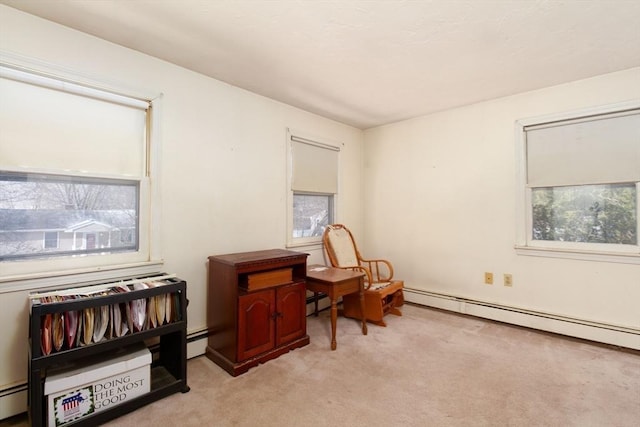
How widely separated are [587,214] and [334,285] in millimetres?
2419

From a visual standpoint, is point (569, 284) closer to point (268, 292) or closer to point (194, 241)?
point (268, 292)

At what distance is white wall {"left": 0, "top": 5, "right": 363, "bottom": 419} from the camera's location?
1764mm

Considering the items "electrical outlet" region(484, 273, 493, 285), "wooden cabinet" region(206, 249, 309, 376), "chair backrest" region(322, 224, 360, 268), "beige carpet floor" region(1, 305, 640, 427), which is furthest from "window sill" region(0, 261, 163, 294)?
"electrical outlet" region(484, 273, 493, 285)

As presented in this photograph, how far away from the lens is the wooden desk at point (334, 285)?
2.57 metres

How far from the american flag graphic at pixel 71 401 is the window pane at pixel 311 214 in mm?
2187

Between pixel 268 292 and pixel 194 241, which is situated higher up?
pixel 194 241

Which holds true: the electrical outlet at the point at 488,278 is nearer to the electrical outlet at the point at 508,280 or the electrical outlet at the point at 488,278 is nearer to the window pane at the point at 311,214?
the electrical outlet at the point at 508,280

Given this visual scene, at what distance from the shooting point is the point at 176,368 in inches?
78.7

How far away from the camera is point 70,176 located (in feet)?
6.35

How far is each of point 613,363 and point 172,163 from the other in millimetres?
3739

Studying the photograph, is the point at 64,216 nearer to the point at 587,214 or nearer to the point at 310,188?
the point at 310,188

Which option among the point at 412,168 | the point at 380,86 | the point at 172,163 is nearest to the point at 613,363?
the point at 412,168

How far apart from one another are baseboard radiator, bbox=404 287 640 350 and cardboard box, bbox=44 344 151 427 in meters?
2.98

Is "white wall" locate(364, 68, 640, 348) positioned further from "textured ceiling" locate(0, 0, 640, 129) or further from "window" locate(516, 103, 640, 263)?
"textured ceiling" locate(0, 0, 640, 129)
